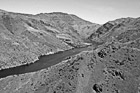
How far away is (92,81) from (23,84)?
1233 inches

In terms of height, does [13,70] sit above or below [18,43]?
below

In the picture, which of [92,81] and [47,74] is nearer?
[92,81]

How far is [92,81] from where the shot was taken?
68.4 metres

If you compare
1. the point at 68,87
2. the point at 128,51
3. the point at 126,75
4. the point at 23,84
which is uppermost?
the point at 128,51

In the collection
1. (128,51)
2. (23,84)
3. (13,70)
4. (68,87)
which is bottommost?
(13,70)

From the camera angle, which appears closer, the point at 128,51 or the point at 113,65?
the point at 113,65

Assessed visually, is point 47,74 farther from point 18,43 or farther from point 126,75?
point 18,43

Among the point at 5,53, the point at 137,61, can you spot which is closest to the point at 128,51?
the point at 137,61

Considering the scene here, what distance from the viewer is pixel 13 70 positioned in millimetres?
129125

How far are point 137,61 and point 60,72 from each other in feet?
108

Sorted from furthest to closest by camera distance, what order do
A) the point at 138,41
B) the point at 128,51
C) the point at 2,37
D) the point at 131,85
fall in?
the point at 2,37 < the point at 138,41 < the point at 128,51 < the point at 131,85

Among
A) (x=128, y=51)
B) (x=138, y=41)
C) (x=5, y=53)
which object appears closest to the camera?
(x=128, y=51)

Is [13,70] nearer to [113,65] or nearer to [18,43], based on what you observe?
[18,43]

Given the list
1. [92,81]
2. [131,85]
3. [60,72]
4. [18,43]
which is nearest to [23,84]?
[60,72]
